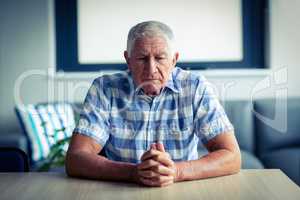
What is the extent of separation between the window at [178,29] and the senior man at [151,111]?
2093 millimetres

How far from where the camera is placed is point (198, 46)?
3.85 metres

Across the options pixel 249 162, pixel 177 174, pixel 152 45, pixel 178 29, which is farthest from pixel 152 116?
pixel 178 29

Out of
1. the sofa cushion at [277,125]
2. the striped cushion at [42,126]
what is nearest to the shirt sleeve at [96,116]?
the striped cushion at [42,126]

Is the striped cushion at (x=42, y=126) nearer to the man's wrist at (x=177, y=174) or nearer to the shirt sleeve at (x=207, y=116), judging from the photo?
the shirt sleeve at (x=207, y=116)

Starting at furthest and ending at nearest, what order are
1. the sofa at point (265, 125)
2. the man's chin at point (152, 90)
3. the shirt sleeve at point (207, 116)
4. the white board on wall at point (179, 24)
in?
the white board on wall at point (179, 24) → the sofa at point (265, 125) → the man's chin at point (152, 90) → the shirt sleeve at point (207, 116)

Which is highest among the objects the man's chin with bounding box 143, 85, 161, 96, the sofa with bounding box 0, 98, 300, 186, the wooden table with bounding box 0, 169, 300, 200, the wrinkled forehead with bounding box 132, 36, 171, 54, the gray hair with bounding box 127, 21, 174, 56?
the gray hair with bounding box 127, 21, 174, 56

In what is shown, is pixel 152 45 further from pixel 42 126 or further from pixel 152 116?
pixel 42 126

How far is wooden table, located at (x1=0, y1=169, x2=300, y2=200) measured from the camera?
120cm

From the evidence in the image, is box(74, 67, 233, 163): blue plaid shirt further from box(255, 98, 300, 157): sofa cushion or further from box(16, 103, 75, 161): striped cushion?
box(255, 98, 300, 157): sofa cushion

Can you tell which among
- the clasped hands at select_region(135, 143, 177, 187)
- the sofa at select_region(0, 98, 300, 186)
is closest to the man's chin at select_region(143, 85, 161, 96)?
the clasped hands at select_region(135, 143, 177, 187)

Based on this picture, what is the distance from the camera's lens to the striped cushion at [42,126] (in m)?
3.14

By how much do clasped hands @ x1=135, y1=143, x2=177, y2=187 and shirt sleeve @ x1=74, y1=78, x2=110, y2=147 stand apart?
32 cm

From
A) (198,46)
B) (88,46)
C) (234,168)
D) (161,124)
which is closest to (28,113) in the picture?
(88,46)

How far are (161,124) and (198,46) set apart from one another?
2241mm
